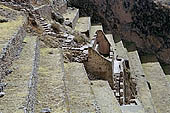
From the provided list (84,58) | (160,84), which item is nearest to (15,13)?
(84,58)

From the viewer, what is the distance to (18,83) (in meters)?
6.14

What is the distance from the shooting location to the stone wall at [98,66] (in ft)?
33.6

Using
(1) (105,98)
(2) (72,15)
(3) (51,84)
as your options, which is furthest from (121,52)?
(3) (51,84)

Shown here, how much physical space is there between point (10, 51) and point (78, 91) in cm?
194

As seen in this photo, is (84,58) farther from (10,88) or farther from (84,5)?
(84,5)

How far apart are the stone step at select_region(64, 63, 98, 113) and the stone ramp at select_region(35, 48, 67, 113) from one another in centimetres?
49

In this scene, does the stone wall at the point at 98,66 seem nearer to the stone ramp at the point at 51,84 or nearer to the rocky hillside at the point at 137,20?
the stone ramp at the point at 51,84

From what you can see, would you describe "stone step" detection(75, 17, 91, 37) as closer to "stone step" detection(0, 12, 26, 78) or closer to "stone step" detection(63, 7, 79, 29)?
"stone step" detection(63, 7, 79, 29)

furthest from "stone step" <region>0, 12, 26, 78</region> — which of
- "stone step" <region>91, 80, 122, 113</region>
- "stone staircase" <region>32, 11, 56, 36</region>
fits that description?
"stone step" <region>91, 80, 122, 113</region>

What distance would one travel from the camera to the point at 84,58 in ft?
33.3

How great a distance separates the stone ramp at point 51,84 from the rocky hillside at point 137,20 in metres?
11.9

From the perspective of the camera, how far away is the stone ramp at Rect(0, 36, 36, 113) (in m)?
5.20

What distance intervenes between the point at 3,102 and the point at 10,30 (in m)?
3.57

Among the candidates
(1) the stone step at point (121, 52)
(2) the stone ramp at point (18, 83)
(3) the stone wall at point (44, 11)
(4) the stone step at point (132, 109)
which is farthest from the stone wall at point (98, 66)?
(1) the stone step at point (121, 52)
